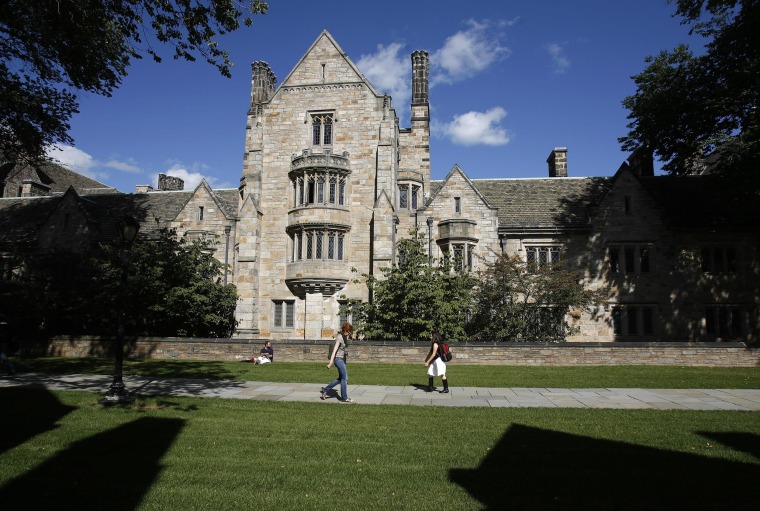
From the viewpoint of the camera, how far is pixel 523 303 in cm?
2327

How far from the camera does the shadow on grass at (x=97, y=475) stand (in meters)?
5.26

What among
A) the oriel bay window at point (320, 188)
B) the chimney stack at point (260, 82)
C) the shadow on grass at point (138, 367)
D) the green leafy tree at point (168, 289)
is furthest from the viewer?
the chimney stack at point (260, 82)

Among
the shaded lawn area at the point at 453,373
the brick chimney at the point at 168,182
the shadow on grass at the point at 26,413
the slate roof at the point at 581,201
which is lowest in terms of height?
the shaded lawn area at the point at 453,373

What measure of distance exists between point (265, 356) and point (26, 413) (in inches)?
443

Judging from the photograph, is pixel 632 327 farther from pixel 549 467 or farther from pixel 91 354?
pixel 91 354

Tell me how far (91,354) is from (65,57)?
12.5 m

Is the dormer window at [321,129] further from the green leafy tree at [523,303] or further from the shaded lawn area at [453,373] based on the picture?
the shaded lawn area at [453,373]

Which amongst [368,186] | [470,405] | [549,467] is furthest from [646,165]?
[549,467]

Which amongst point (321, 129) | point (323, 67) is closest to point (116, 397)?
point (321, 129)

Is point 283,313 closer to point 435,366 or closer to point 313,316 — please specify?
point 313,316

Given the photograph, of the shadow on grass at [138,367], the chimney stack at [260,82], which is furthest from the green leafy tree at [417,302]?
the chimney stack at [260,82]

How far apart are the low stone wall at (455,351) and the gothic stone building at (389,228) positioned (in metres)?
6.06

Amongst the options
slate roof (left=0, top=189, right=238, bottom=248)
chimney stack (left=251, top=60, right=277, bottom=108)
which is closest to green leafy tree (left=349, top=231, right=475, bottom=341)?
slate roof (left=0, top=189, right=238, bottom=248)

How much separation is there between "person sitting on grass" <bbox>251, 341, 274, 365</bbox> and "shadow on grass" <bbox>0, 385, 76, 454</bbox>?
28.5ft
